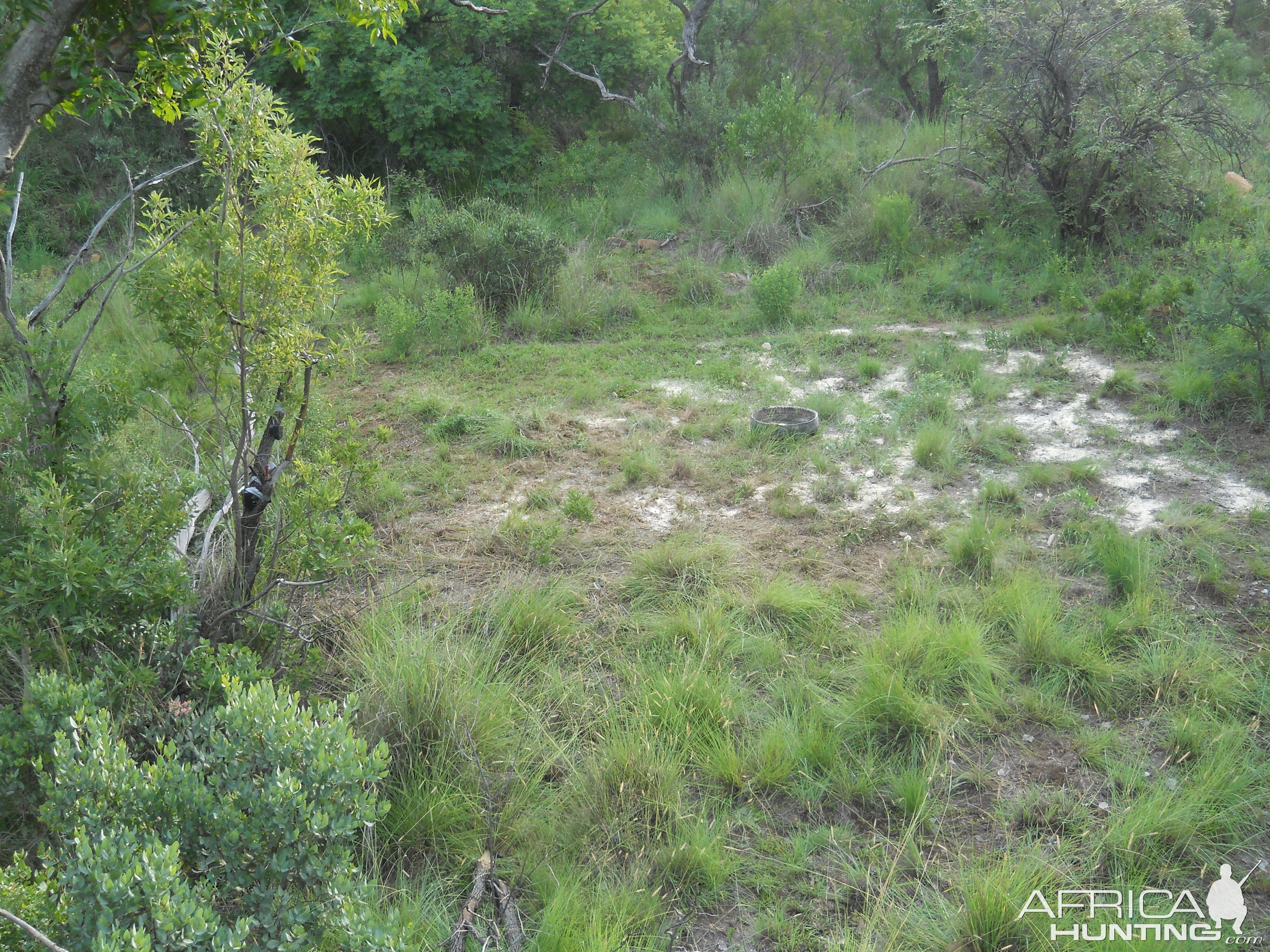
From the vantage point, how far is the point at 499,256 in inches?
316

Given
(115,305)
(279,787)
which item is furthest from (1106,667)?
(115,305)

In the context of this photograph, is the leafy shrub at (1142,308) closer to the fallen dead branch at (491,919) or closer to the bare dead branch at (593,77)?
the fallen dead branch at (491,919)

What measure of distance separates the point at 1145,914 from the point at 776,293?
596 centimetres

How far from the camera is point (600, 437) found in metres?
5.68

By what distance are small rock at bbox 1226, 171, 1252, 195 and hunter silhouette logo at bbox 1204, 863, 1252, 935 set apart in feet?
25.3

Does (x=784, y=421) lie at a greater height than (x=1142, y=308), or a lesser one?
lesser

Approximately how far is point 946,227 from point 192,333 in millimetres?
8045

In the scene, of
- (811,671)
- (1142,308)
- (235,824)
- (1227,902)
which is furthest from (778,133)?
(235,824)

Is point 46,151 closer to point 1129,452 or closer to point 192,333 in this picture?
point 192,333

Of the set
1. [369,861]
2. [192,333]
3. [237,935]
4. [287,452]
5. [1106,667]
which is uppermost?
[192,333]

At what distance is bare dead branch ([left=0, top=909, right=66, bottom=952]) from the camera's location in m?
1.46

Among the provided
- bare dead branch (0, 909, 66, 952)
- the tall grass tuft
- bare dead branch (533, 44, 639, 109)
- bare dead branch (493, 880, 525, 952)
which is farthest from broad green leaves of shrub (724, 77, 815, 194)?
bare dead branch (0, 909, 66, 952)

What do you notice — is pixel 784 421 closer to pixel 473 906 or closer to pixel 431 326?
pixel 431 326

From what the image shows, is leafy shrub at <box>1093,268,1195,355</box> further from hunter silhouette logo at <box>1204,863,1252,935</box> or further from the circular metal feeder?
hunter silhouette logo at <box>1204,863,1252,935</box>
